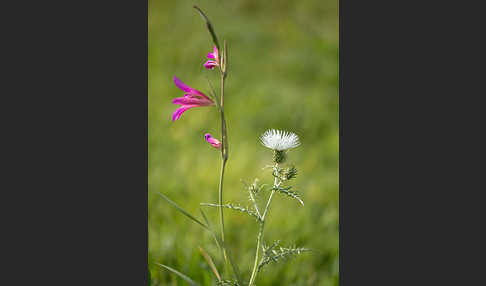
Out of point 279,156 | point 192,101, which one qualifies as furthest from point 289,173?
point 192,101

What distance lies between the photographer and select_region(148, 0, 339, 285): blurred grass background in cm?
208

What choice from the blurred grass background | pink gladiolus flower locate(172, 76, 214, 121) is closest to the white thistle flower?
pink gladiolus flower locate(172, 76, 214, 121)

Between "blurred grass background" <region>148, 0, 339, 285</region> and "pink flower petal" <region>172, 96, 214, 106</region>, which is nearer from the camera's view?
"pink flower petal" <region>172, 96, 214, 106</region>

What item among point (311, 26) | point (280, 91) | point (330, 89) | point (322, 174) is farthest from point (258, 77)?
point (322, 174)

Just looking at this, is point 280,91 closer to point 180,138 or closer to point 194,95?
point 180,138

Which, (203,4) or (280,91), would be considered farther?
(280,91)

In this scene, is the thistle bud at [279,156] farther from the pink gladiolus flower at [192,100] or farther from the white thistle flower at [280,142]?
the pink gladiolus flower at [192,100]

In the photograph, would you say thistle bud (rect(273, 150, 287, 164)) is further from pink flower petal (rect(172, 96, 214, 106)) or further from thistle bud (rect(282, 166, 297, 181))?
pink flower petal (rect(172, 96, 214, 106))

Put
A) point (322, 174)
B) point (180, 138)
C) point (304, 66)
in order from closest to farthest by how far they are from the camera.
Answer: point (322, 174)
point (180, 138)
point (304, 66)

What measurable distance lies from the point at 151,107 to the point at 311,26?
1.57 meters

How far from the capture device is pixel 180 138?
3156 mm

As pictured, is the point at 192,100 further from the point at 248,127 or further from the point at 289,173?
the point at 248,127

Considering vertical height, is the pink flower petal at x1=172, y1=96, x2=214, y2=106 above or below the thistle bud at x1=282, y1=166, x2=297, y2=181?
above

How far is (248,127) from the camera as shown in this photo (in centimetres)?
326
